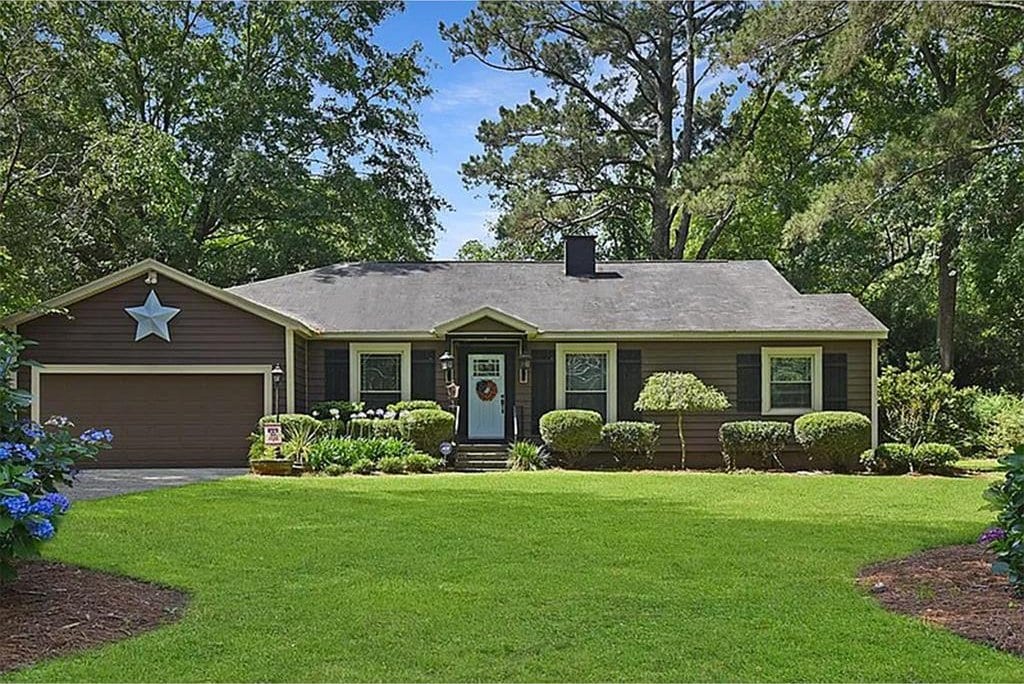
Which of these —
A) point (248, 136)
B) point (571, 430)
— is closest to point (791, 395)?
point (571, 430)

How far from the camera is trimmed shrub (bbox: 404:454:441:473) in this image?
53.5ft

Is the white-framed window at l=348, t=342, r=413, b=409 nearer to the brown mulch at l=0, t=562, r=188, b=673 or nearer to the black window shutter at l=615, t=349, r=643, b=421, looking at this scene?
the black window shutter at l=615, t=349, r=643, b=421

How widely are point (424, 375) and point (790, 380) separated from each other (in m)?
7.01

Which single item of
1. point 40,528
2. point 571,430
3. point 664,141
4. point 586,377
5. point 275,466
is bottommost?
point 275,466

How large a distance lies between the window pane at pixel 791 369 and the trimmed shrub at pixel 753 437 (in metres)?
1.04

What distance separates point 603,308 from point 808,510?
8.58 m

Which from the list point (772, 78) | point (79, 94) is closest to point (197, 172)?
point (79, 94)

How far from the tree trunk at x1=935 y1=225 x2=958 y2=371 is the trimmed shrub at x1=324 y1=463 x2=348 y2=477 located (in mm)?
15669

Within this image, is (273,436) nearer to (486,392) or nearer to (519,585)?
(486,392)

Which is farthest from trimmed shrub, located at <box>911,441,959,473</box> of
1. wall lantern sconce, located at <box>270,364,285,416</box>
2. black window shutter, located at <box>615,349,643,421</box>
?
wall lantern sconce, located at <box>270,364,285,416</box>

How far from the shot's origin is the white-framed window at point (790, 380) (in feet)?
59.1

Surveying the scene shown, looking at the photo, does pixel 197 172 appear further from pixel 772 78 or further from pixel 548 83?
pixel 772 78

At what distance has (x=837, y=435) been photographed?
1677 cm

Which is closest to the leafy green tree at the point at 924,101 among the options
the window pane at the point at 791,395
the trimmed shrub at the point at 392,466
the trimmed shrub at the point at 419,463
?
the window pane at the point at 791,395
